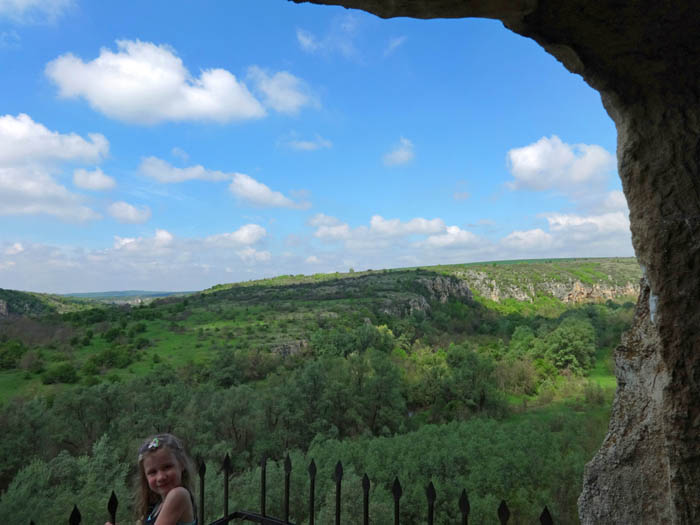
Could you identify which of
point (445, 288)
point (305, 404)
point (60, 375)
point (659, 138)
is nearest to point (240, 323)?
point (60, 375)

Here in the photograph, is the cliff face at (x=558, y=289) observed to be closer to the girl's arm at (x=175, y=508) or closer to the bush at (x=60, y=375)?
the bush at (x=60, y=375)

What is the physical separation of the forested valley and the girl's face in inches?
312

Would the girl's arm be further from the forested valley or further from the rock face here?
the forested valley

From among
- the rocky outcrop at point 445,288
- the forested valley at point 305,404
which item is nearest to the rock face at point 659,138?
the forested valley at point 305,404

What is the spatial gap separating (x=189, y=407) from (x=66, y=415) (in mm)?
5203

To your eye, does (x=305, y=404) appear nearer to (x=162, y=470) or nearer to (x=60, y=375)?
(x=60, y=375)

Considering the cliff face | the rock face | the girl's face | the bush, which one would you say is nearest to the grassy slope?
the bush

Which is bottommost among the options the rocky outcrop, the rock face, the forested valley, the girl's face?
the forested valley

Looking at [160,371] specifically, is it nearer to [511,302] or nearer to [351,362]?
[351,362]

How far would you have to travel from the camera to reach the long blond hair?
8.67 ft

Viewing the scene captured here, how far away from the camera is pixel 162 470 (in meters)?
2.59

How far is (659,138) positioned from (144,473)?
368 cm

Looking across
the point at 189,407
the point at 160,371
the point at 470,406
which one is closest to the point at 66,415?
the point at 189,407

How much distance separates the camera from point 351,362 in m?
28.0
